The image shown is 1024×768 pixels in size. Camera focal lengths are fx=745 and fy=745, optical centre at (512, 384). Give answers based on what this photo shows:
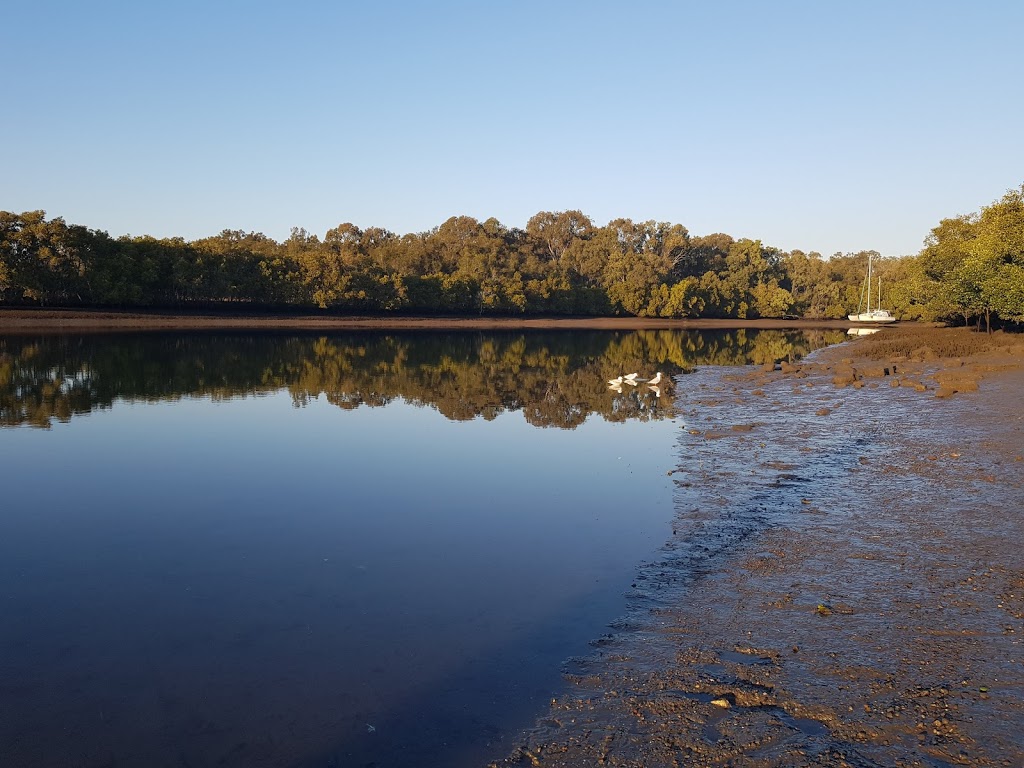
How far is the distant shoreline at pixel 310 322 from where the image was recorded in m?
70.9

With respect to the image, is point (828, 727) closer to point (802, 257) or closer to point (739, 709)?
point (739, 709)

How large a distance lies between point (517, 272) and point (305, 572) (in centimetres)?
10568

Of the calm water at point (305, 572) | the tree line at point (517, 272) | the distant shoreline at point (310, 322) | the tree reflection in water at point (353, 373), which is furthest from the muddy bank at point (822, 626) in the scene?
the distant shoreline at point (310, 322)

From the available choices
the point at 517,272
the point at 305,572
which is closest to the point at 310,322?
the point at 517,272

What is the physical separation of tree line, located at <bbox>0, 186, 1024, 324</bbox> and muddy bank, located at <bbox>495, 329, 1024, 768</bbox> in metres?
34.2

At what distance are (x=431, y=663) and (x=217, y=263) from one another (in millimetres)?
88126

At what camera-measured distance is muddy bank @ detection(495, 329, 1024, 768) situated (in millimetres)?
5516

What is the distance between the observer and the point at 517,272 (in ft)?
372

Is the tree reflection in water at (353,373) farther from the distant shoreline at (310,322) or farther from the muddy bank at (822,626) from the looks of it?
the distant shoreline at (310,322)

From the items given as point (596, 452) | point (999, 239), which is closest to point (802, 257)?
point (999, 239)

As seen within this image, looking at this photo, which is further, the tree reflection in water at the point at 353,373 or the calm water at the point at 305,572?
the tree reflection in water at the point at 353,373

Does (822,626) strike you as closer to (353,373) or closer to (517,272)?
(353,373)

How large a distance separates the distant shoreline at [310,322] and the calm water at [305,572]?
5511 cm

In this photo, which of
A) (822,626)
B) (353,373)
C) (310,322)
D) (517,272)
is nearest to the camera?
(822,626)
